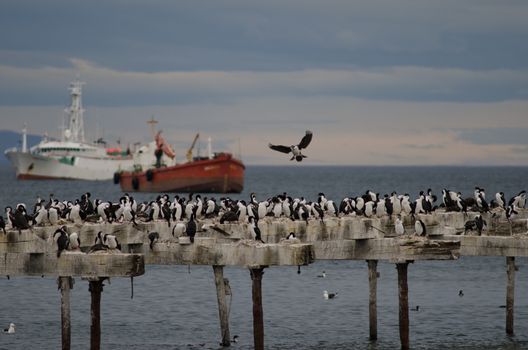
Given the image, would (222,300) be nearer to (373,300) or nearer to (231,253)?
(231,253)

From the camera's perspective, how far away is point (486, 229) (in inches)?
1724

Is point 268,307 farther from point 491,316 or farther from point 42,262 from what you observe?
point 42,262

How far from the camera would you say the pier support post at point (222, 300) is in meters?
34.7

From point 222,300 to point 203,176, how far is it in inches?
3826

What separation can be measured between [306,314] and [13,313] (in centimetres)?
1191

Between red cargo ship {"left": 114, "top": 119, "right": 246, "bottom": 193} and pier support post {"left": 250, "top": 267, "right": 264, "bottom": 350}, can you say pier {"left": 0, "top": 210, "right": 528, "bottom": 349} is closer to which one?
pier support post {"left": 250, "top": 267, "right": 264, "bottom": 350}

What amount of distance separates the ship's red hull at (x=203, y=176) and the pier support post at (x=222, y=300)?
95.5m

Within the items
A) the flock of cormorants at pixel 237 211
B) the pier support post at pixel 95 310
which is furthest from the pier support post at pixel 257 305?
the flock of cormorants at pixel 237 211

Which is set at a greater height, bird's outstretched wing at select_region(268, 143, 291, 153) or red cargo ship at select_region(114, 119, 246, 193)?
red cargo ship at select_region(114, 119, 246, 193)

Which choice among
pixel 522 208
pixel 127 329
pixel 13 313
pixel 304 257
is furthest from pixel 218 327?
pixel 522 208

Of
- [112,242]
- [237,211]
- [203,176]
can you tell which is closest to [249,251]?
[112,242]

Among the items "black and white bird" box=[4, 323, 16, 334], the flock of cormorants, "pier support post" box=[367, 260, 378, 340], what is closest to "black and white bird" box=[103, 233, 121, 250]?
the flock of cormorants

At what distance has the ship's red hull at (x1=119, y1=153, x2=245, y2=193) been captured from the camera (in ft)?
432

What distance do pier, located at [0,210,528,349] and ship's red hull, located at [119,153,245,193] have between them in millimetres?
90349
